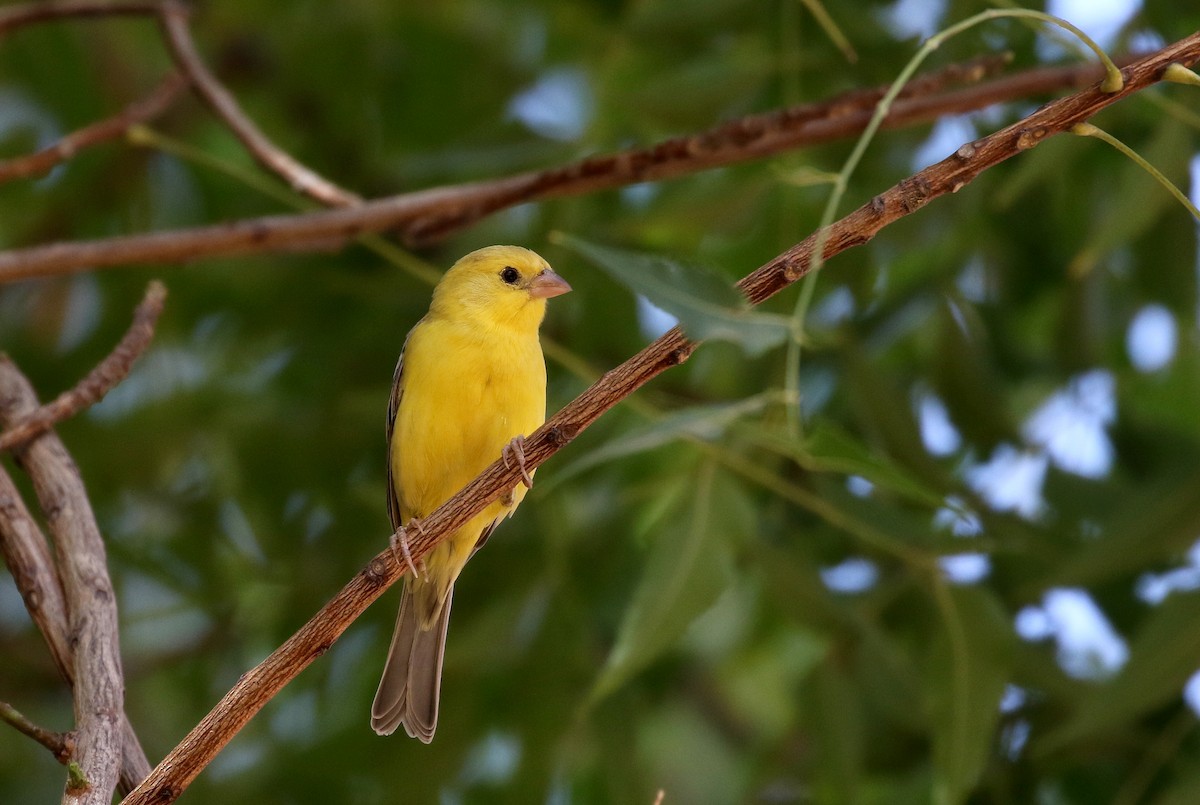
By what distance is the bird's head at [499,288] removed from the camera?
12.0ft

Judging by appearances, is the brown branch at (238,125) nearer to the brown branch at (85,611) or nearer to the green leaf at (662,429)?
the brown branch at (85,611)

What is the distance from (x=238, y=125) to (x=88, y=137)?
412mm

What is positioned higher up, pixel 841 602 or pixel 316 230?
pixel 316 230

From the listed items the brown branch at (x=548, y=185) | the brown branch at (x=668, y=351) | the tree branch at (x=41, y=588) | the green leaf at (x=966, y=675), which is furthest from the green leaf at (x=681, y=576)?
the tree branch at (x=41, y=588)

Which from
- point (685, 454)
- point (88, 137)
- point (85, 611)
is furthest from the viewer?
point (685, 454)

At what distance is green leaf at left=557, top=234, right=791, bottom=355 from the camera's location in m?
1.95

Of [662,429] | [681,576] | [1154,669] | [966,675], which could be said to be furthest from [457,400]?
[1154,669]

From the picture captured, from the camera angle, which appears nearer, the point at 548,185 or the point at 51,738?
the point at 51,738

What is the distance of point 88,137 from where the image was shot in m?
3.61

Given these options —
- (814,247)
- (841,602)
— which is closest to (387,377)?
(841,602)

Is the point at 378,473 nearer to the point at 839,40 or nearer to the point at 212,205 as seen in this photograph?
the point at 212,205

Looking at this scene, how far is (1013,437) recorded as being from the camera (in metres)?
4.20

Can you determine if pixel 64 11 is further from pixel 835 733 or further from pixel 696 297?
pixel 835 733

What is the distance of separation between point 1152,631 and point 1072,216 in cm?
174
